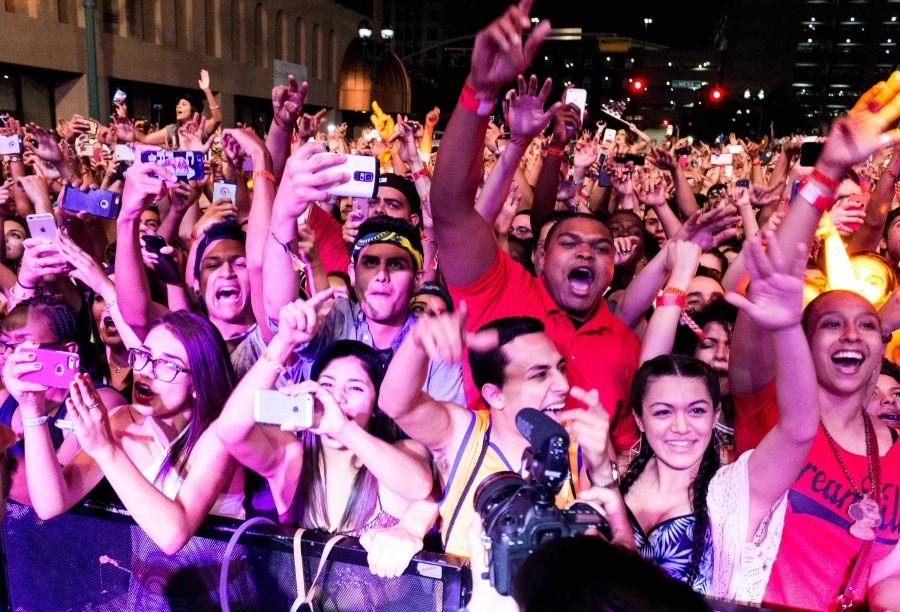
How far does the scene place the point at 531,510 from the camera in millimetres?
1272

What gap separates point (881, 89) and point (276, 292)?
6.41ft

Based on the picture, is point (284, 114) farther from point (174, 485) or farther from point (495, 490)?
point (495, 490)

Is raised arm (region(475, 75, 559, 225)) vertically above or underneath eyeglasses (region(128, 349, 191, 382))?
above

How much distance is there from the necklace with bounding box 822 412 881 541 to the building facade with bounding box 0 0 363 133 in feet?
36.2

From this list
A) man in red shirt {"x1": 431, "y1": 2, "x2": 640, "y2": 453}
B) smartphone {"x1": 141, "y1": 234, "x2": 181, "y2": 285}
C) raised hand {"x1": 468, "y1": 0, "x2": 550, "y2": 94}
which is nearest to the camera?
raised hand {"x1": 468, "y1": 0, "x2": 550, "y2": 94}

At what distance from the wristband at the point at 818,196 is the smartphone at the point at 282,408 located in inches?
56.4

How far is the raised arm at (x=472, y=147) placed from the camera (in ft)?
7.17

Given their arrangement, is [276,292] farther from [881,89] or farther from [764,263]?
[881,89]

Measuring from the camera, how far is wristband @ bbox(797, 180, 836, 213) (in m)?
2.05

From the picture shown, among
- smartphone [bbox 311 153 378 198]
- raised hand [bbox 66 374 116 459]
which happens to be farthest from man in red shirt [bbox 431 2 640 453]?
raised hand [bbox 66 374 116 459]

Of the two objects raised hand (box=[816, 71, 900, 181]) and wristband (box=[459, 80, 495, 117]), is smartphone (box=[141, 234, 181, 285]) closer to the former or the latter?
wristband (box=[459, 80, 495, 117])

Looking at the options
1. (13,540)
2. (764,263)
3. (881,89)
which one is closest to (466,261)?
(764,263)

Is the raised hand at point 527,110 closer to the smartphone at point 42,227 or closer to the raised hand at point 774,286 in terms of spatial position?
the raised hand at point 774,286

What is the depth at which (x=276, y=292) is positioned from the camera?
2631 mm
